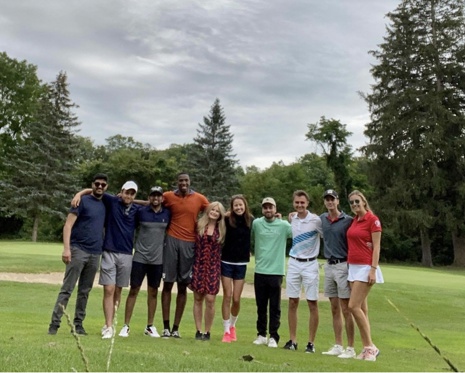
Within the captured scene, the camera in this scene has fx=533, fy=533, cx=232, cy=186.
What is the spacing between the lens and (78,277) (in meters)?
7.25

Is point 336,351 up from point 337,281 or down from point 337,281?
down

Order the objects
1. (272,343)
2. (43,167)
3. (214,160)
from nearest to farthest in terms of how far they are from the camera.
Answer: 1. (272,343)
2. (43,167)
3. (214,160)

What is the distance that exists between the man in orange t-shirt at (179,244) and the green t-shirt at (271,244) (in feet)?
3.05

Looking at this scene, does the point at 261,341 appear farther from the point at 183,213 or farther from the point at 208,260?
the point at 183,213

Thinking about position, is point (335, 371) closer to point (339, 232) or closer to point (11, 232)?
point (339, 232)

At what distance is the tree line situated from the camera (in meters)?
40.2

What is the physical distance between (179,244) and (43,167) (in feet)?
152

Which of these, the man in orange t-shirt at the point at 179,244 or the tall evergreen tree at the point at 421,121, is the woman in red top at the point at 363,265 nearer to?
the man in orange t-shirt at the point at 179,244

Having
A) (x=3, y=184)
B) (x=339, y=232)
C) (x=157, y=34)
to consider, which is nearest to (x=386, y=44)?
(x=157, y=34)

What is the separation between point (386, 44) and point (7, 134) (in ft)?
121

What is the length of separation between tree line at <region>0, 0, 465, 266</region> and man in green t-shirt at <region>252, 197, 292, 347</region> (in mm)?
32880

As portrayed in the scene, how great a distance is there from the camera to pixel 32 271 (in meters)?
16.8

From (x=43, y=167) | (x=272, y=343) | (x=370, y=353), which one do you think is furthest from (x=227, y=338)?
(x=43, y=167)

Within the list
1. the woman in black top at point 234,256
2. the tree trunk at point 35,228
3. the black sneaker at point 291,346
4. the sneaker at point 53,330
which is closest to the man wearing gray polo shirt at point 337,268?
the black sneaker at point 291,346
